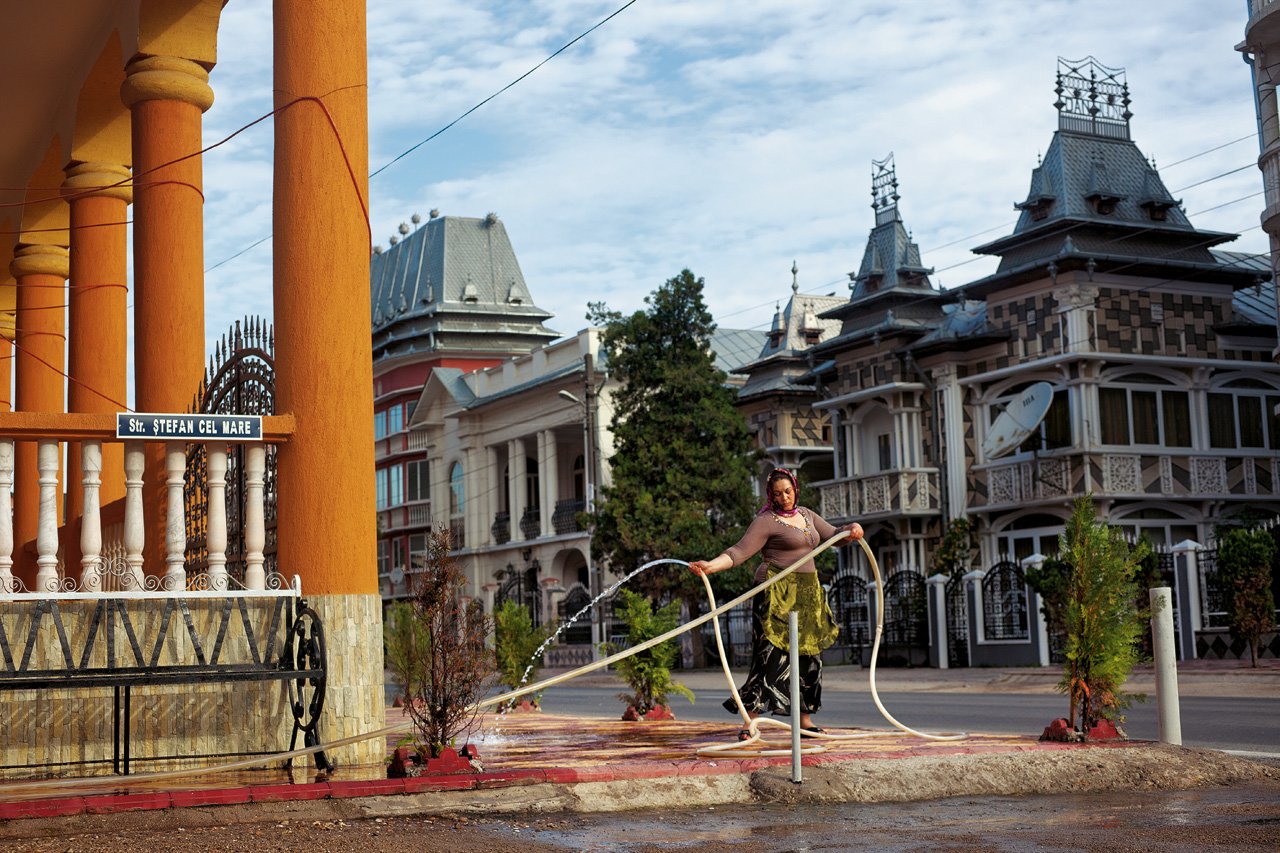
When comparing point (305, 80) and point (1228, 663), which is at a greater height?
point (305, 80)

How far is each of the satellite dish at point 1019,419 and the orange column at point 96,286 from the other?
84.3 ft

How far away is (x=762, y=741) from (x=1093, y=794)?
2403 mm

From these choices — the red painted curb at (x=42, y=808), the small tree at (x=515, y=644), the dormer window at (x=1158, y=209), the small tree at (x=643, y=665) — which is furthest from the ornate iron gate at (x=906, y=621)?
the red painted curb at (x=42, y=808)

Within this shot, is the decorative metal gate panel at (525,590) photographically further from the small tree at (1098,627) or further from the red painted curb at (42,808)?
the red painted curb at (42,808)

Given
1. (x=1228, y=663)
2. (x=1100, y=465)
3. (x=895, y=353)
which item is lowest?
(x=1228, y=663)

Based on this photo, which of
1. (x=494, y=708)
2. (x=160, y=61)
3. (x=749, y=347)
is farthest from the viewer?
(x=749, y=347)

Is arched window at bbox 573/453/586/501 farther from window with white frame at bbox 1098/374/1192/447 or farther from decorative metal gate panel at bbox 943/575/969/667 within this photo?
decorative metal gate panel at bbox 943/575/969/667

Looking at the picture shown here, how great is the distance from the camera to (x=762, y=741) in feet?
34.4

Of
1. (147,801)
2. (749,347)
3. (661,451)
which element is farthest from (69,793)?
(749,347)

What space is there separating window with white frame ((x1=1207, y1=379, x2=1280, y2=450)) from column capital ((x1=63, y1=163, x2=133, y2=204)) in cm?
3110

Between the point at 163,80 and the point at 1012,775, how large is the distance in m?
8.05

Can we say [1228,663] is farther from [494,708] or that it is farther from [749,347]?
[749,347]

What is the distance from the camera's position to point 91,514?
28.9ft

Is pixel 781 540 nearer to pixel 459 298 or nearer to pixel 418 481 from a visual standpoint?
pixel 418 481
